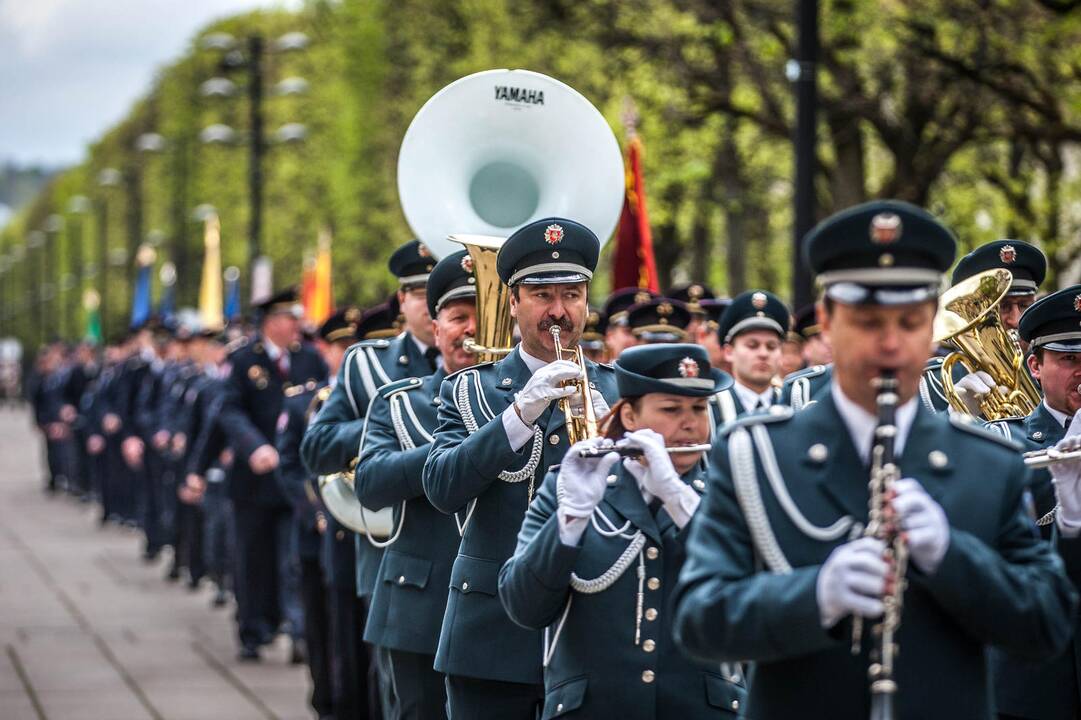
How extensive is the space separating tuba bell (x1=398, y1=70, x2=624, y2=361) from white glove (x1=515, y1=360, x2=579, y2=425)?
5.94ft

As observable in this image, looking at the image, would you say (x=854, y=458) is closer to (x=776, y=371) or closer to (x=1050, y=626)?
(x=1050, y=626)

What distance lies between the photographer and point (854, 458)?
13.4ft

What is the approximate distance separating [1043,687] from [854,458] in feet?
7.60

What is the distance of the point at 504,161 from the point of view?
7.95m

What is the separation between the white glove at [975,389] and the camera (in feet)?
22.6

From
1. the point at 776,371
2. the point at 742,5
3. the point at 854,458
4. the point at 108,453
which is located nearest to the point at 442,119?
the point at 776,371

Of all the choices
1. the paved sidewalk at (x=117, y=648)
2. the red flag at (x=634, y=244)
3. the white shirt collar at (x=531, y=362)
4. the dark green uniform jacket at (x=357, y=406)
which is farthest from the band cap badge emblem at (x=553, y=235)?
the paved sidewalk at (x=117, y=648)

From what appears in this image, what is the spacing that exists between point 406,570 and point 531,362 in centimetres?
116

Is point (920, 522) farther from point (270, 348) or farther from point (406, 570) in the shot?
point (270, 348)

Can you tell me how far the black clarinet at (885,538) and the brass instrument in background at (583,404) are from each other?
173 cm

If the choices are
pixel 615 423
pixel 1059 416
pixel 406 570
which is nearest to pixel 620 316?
pixel 406 570

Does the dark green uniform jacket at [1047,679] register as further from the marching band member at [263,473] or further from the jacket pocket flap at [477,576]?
the marching band member at [263,473]

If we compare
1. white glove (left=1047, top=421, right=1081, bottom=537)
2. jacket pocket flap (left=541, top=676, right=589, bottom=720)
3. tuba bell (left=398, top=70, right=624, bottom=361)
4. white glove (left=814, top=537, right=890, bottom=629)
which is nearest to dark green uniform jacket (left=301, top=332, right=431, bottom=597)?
tuba bell (left=398, top=70, right=624, bottom=361)

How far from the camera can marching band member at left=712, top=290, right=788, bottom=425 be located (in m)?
9.22
